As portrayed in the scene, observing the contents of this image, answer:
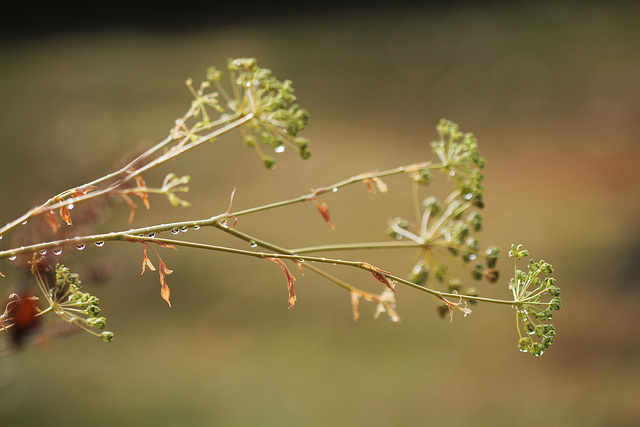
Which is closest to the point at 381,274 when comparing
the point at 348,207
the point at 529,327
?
the point at 529,327

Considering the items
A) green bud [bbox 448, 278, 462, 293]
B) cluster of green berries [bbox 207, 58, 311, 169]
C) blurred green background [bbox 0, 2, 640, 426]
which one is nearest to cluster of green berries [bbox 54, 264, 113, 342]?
cluster of green berries [bbox 207, 58, 311, 169]

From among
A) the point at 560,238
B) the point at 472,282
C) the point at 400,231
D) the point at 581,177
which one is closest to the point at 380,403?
the point at 472,282

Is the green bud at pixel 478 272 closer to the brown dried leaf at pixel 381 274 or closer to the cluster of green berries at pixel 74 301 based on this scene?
the brown dried leaf at pixel 381 274

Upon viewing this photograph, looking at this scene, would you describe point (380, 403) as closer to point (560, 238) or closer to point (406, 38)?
point (560, 238)

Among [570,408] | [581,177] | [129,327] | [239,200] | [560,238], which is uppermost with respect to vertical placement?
[581,177]

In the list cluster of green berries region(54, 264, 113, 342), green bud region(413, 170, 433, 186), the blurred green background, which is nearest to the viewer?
cluster of green berries region(54, 264, 113, 342)

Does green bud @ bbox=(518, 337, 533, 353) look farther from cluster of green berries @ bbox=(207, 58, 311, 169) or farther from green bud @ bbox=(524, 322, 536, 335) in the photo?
cluster of green berries @ bbox=(207, 58, 311, 169)

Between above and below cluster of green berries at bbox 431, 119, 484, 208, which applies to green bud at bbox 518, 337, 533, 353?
below

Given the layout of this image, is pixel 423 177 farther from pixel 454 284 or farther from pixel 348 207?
pixel 348 207
